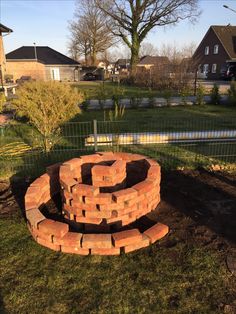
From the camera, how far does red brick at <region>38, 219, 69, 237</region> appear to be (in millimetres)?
3541

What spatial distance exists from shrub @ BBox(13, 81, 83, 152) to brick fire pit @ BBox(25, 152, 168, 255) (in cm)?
268

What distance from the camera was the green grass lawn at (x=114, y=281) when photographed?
2.80m

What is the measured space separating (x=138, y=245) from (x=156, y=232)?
1.05 feet

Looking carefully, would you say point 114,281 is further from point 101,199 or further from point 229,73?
point 229,73

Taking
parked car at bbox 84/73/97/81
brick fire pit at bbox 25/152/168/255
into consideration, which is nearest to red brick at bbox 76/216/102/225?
brick fire pit at bbox 25/152/168/255

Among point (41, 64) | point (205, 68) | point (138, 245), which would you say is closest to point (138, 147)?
point (138, 245)

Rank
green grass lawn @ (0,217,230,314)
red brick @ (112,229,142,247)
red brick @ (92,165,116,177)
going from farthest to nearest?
1. red brick @ (92,165,116,177)
2. red brick @ (112,229,142,247)
3. green grass lawn @ (0,217,230,314)

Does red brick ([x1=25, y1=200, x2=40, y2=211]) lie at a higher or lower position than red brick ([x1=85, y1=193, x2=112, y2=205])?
lower

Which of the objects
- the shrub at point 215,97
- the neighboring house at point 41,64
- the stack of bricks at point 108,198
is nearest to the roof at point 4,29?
the neighboring house at point 41,64

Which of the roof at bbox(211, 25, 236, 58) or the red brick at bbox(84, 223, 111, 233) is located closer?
the red brick at bbox(84, 223, 111, 233)

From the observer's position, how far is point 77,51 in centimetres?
5362

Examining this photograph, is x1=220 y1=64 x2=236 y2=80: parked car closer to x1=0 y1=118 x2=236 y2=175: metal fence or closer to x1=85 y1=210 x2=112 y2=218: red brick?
x1=0 y1=118 x2=236 y2=175: metal fence

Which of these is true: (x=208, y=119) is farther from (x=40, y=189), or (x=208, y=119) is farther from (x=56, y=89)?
(x=40, y=189)

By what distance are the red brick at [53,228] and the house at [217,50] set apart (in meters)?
38.5
